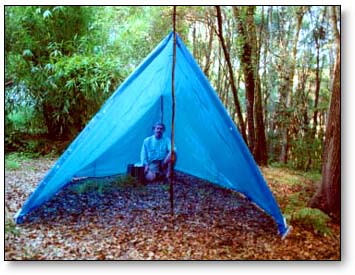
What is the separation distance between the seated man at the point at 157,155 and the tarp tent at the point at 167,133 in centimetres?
5

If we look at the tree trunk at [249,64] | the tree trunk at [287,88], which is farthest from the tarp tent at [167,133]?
the tree trunk at [287,88]

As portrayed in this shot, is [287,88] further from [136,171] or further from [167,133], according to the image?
[136,171]

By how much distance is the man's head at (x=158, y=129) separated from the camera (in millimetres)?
2697

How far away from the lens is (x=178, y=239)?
245 centimetres

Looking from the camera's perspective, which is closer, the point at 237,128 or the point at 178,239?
Answer: the point at 178,239

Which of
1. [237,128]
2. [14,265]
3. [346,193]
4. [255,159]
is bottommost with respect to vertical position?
[14,265]

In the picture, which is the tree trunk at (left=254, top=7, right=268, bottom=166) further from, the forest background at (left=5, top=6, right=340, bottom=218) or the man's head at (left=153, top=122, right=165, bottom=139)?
the man's head at (left=153, top=122, right=165, bottom=139)

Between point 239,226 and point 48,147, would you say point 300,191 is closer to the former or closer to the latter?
point 239,226

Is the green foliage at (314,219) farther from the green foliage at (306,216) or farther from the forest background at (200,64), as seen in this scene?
the forest background at (200,64)

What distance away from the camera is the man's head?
8.85 ft

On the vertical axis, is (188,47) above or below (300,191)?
above

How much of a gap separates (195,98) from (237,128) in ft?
1.10

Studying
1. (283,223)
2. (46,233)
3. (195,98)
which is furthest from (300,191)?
(46,233)

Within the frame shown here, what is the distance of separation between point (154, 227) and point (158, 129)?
0.64m
